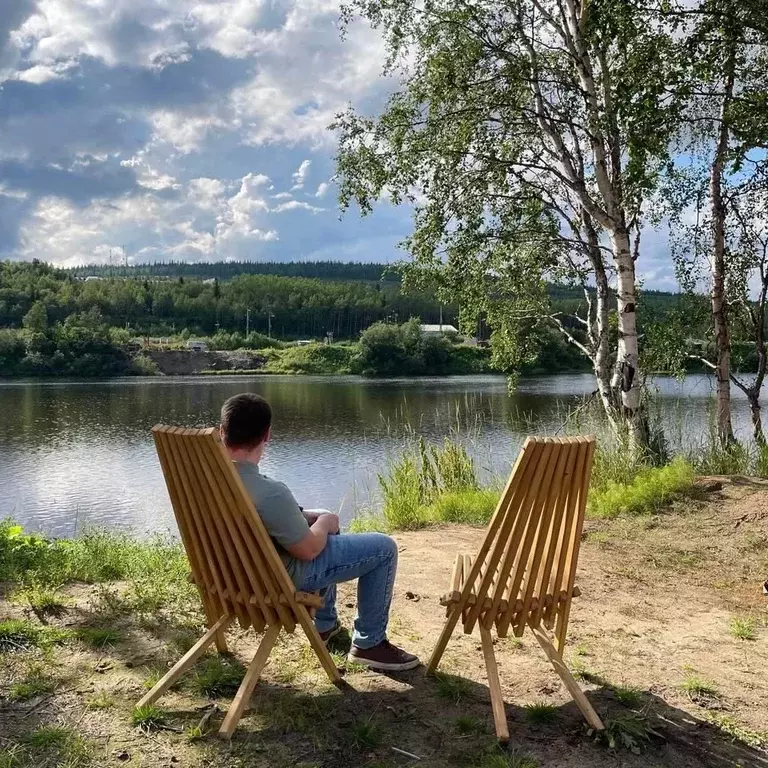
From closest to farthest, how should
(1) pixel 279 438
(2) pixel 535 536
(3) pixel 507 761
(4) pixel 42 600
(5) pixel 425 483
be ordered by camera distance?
→ 1. (3) pixel 507 761
2. (2) pixel 535 536
3. (4) pixel 42 600
4. (5) pixel 425 483
5. (1) pixel 279 438

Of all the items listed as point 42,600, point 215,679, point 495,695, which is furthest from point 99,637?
point 495,695

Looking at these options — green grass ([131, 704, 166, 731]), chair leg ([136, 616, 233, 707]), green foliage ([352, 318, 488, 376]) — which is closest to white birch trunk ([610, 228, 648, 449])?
chair leg ([136, 616, 233, 707])

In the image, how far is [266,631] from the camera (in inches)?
124

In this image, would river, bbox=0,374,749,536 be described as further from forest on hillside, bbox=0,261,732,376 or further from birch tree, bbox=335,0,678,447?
forest on hillside, bbox=0,261,732,376

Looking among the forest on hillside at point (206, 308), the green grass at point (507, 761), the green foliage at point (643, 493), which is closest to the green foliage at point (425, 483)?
the green foliage at point (643, 493)

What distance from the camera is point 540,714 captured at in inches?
122

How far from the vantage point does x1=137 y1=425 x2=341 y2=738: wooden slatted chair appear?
289cm

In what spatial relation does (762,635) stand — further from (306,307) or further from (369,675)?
(306,307)

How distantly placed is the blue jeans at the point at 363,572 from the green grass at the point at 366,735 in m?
0.59

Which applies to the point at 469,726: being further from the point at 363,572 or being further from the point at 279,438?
the point at 279,438

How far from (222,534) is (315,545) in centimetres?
39

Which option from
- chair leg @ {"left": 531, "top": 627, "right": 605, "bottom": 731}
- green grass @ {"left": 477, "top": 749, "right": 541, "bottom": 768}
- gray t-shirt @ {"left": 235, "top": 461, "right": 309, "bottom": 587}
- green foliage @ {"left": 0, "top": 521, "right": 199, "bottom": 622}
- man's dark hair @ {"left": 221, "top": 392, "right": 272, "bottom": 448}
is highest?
man's dark hair @ {"left": 221, "top": 392, "right": 272, "bottom": 448}

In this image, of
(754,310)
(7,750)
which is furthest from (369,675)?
(754,310)

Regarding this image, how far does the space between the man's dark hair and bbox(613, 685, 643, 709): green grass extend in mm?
1985
